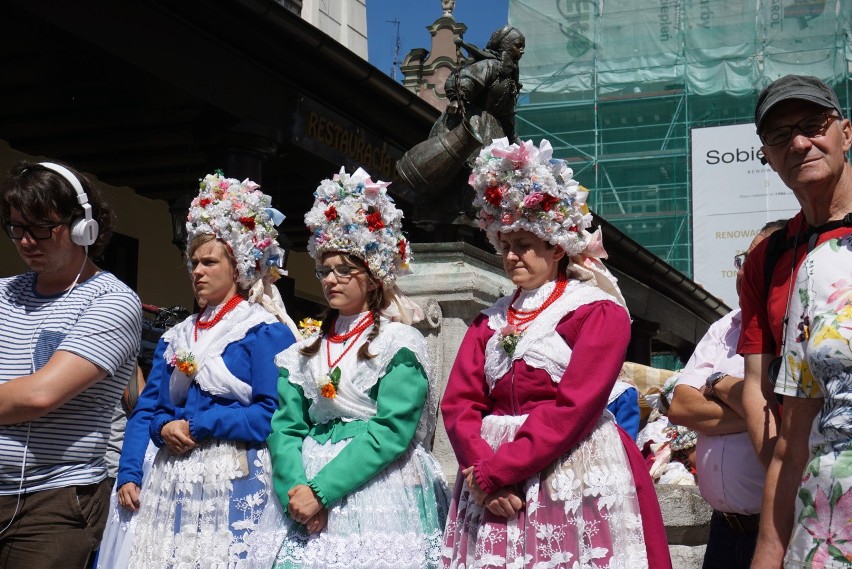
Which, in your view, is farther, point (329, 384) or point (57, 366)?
point (329, 384)

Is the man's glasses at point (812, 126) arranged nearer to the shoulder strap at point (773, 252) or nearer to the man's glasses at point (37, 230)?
the shoulder strap at point (773, 252)

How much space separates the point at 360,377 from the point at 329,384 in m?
0.14

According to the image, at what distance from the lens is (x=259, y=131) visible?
924cm

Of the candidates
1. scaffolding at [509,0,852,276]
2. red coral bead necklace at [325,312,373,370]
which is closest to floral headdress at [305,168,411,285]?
red coral bead necklace at [325,312,373,370]

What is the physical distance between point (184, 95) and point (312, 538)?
5102mm

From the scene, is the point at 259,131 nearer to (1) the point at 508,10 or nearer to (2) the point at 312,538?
(2) the point at 312,538

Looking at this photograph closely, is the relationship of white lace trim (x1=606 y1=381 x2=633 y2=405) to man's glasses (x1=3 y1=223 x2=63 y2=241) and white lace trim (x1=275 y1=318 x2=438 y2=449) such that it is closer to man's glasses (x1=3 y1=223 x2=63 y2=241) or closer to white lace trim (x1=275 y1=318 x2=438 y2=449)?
white lace trim (x1=275 y1=318 x2=438 y2=449)

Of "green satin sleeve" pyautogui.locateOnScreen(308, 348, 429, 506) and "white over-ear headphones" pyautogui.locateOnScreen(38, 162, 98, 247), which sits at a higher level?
"white over-ear headphones" pyautogui.locateOnScreen(38, 162, 98, 247)

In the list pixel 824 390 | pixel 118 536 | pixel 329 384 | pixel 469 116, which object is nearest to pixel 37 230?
pixel 329 384

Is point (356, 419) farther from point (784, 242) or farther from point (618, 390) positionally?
point (784, 242)

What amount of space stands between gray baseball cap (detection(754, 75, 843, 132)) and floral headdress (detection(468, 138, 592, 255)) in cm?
117

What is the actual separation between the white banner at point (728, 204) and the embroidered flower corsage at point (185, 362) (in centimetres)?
2346

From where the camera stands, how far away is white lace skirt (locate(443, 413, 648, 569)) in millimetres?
3734

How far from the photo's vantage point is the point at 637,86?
26.7m
